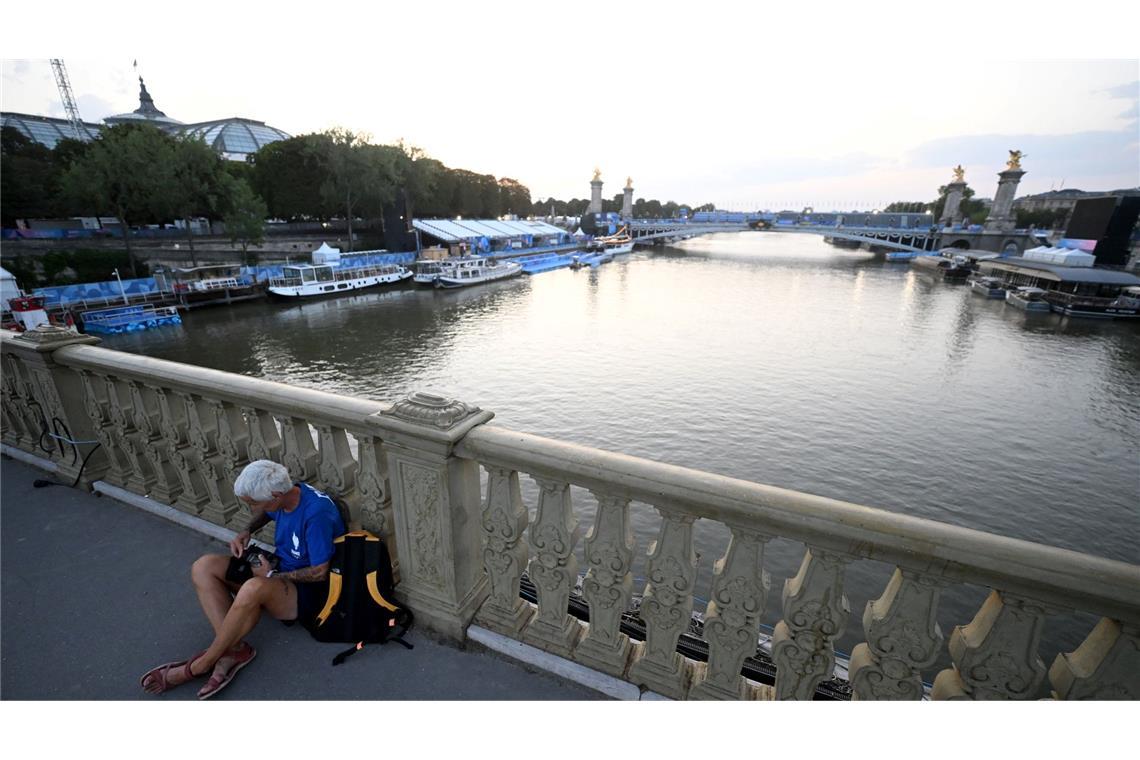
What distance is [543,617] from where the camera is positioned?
2.81 meters

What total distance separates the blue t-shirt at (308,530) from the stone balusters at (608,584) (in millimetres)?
1532

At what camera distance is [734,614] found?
228cm

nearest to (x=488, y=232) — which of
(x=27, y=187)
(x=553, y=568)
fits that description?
(x=27, y=187)

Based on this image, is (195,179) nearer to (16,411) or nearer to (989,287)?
(16,411)

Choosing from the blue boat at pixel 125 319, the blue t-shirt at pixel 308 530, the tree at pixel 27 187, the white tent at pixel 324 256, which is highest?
the tree at pixel 27 187

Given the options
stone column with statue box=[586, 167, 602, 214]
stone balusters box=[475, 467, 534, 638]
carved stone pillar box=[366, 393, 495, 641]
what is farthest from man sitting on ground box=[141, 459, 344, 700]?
stone column with statue box=[586, 167, 602, 214]

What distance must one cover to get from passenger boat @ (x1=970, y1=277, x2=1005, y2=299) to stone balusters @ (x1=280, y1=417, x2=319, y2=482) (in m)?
55.2

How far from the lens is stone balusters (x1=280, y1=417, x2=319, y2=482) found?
3.17m

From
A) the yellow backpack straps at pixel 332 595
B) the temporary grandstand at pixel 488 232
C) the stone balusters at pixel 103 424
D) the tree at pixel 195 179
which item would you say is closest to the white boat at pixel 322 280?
the tree at pixel 195 179

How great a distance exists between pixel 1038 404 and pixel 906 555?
973 inches

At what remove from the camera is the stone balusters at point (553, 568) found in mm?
2555

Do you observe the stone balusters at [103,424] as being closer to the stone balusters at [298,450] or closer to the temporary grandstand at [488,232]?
the stone balusters at [298,450]

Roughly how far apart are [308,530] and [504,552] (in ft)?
3.76

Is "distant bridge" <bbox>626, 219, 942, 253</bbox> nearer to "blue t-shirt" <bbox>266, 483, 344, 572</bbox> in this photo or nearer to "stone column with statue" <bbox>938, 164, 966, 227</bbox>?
"stone column with statue" <bbox>938, 164, 966, 227</bbox>
